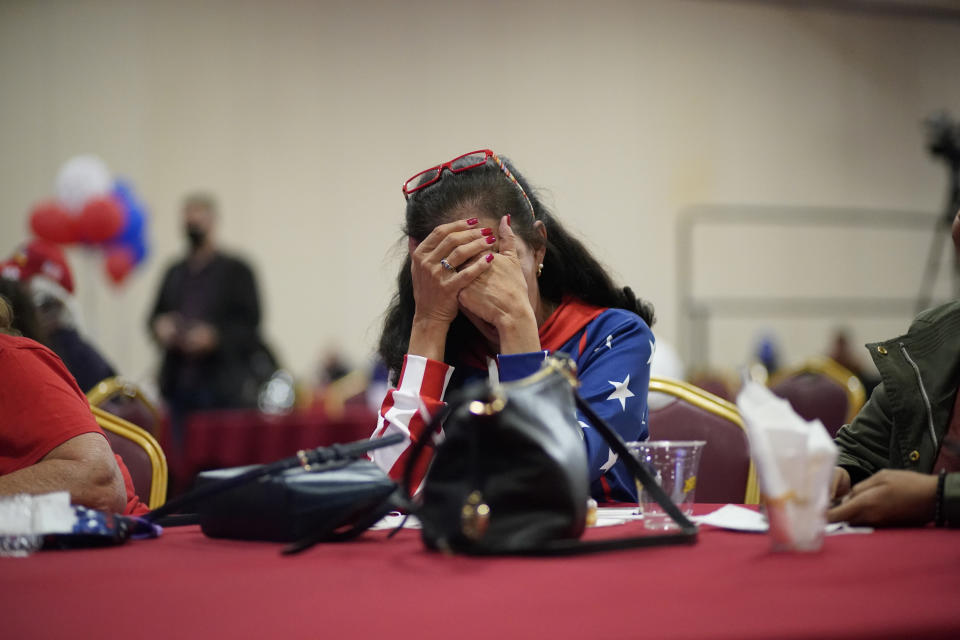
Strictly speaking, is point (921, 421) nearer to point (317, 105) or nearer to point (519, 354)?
point (519, 354)

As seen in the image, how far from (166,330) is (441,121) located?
434 cm

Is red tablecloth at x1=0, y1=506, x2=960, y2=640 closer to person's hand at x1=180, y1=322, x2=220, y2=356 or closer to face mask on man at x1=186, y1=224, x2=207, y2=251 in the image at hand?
person's hand at x1=180, y1=322, x2=220, y2=356

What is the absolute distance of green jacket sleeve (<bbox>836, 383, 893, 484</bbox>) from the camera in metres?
1.33

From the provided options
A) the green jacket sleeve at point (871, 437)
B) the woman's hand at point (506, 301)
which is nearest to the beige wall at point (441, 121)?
the woman's hand at point (506, 301)

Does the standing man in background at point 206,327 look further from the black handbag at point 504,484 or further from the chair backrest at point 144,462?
the black handbag at point 504,484

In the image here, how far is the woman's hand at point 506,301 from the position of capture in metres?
1.36

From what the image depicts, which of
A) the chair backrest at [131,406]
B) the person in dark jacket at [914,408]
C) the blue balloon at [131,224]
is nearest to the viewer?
→ the person in dark jacket at [914,408]

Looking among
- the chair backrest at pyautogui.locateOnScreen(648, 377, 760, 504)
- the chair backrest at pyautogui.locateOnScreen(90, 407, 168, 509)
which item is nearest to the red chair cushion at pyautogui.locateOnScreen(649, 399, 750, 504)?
the chair backrest at pyautogui.locateOnScreen(648, 377, 760, 504)

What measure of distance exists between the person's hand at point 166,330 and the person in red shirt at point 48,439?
4.26 metres

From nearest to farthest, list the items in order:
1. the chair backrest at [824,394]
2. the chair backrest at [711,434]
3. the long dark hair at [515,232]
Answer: the long dark hair at [515,232]
the chair backrest at [711,434]
the chair backrest at [824,394]

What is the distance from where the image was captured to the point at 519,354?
1314 millimetres

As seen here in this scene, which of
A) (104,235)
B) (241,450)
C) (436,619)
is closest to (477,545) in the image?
(436,619)

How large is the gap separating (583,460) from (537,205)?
0.81 m

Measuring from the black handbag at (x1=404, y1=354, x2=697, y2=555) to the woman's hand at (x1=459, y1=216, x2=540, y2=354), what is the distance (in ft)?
1.62
